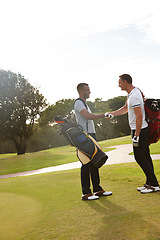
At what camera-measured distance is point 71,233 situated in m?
3.52


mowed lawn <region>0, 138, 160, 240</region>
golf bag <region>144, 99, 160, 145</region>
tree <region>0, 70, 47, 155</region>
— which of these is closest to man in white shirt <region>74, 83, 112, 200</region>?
mowed lawn <region>0, 138, 160, 240</region>

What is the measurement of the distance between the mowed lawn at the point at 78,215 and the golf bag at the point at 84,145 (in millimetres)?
709

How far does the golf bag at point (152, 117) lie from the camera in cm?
519

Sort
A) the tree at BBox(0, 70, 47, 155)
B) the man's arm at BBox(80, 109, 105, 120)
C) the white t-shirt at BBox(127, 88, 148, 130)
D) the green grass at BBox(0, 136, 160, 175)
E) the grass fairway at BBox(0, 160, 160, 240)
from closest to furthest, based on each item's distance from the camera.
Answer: the grass fairway at BBox(0, 160, 160, 240), the white t-shirt at BBox(127, 88, 148, 130), the man's arm at BBox(80, 109, 105, 120), the green grass at BBox(0, 136, 160, 175), the tree at BBox(0, 70, 47, 155)

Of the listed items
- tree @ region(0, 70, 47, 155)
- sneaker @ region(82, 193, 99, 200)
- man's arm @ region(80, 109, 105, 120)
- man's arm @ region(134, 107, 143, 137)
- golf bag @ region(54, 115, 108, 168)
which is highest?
tree @ region(0, 70, 47, 155)

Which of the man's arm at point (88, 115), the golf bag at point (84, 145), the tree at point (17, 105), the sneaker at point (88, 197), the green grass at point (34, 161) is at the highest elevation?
the tree at point (17, 105)

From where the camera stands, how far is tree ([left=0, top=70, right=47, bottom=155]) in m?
32.5

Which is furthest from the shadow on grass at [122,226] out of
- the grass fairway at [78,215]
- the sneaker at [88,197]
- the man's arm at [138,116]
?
the man's arm at [138,116]

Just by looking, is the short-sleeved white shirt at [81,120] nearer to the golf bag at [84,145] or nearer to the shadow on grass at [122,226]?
the golf bag at [84,145]

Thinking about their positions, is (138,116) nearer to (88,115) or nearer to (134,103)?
(134,103)

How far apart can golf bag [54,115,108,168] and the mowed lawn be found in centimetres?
71

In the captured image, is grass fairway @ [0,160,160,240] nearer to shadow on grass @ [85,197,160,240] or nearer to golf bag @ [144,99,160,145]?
shadow on grass @ [85,197,160,240]

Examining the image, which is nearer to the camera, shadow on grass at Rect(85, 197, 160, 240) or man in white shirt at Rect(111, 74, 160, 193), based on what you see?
shadow on grass at Rect(85, 197, 160, 240)

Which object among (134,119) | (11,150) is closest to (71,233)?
(134,119)
